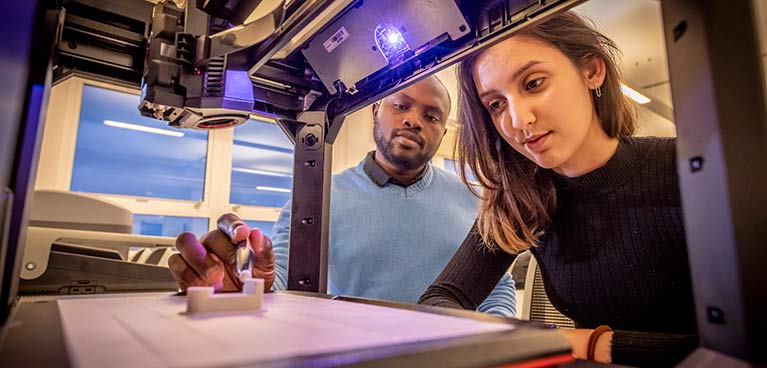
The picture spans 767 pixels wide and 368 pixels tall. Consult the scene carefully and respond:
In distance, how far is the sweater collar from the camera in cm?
81

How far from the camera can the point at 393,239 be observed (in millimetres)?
1393

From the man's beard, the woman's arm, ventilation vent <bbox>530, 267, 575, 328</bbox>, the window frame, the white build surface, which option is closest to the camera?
the white build surface

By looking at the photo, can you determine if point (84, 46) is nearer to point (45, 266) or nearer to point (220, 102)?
point (220, 102)

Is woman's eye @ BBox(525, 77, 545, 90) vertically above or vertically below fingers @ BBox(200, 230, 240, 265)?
above

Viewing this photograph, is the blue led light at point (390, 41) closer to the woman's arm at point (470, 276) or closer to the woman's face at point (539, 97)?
the woman's face at point (539, 97)

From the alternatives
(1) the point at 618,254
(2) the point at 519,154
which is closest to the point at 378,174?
(2) the point at 519,154

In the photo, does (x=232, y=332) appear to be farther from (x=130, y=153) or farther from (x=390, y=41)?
(x=130, y=153)

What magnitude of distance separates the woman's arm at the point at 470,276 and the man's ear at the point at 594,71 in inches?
15.7

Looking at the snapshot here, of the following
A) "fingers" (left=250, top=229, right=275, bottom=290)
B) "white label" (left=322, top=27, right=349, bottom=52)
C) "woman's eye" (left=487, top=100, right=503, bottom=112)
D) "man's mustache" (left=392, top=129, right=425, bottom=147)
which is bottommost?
"fingers" (left=250, top=229, right=275, bottom=290)

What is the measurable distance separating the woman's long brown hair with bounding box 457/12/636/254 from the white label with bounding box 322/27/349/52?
1.07 ft

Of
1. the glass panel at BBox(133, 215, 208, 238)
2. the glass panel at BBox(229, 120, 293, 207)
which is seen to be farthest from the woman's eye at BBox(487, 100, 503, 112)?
the glass panel at BBox(229, 120, 293, 207)

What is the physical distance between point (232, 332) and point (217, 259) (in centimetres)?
48

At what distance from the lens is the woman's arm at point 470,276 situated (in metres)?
0.91

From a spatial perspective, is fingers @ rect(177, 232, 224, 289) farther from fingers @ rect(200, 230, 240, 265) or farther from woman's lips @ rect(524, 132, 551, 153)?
woman's lips @ rect(524, 132, 551, 153)
